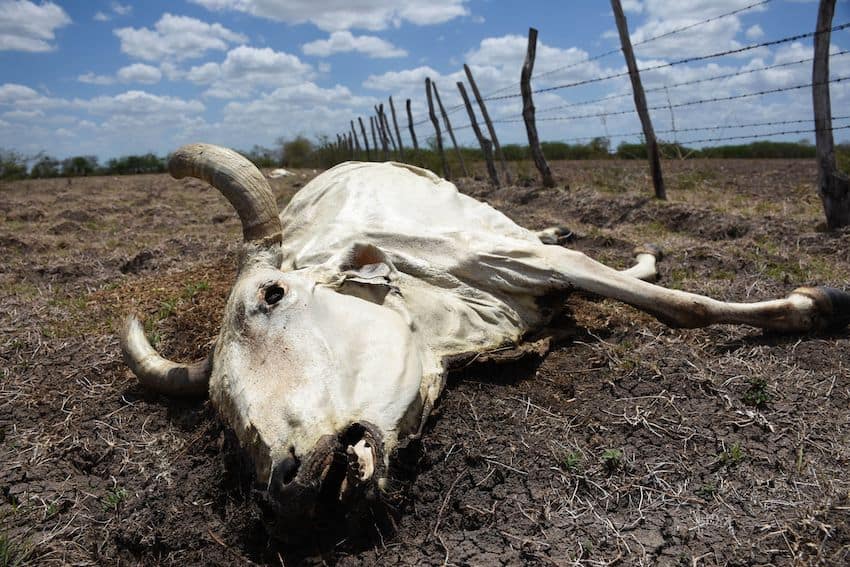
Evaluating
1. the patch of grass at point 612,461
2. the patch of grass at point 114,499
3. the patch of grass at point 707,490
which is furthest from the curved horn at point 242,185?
the patch of grass at point 707,490

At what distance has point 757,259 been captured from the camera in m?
6.01

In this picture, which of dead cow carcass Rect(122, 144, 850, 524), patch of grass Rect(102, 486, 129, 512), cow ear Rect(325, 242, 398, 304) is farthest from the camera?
cow ear Rect(325, 242, 398, 304)

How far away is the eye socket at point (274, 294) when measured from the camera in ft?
10.3

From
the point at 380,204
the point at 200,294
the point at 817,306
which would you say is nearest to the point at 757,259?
the point at 817,306

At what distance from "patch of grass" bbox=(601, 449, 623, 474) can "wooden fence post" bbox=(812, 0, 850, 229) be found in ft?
16.4

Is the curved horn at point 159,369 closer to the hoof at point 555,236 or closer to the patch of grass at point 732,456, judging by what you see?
the patch of grass at point 732,456

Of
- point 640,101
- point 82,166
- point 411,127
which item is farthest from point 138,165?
point 640,101

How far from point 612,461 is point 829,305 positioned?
2042 mm

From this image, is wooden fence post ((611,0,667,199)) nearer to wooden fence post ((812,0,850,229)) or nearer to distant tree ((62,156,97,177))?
wooden fence post ((812,0,850,229))

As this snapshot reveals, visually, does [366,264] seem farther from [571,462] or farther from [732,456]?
[732,456]

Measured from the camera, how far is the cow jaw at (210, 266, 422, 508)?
247 centimetres

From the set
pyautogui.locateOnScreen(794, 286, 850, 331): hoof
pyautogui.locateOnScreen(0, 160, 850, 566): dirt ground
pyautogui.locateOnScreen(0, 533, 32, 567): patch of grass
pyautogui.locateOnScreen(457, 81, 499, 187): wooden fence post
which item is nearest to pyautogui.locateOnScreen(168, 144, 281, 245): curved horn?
pyautogui.locateOnScreen(0, 160, 850, 566): dirt ground

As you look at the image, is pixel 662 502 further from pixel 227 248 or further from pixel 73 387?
pixel 227 248

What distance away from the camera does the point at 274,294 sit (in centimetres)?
319
